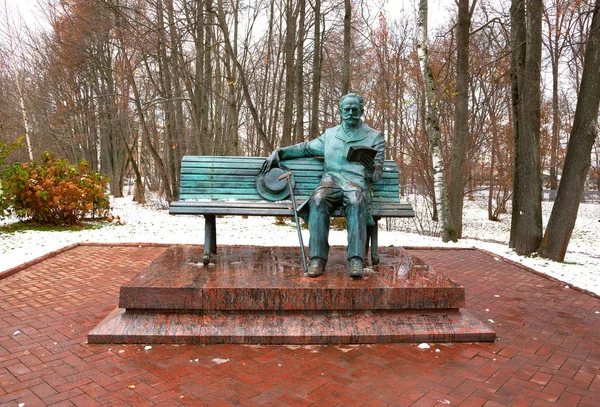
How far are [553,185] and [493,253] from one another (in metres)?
23.0

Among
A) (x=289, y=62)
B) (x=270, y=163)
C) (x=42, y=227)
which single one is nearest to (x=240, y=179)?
(x=270, y=163)

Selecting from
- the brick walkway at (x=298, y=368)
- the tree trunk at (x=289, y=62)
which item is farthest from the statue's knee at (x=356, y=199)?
the tree trunk at (x=289, y=62)

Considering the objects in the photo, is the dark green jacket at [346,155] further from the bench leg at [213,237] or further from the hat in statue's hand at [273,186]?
the bench leg at [213,237]

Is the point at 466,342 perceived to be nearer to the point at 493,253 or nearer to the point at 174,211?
the point at 174,211

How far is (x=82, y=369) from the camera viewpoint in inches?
120

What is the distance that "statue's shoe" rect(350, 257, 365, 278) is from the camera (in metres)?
4.04

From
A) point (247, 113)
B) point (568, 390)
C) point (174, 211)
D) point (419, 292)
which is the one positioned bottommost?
point (568, 390)

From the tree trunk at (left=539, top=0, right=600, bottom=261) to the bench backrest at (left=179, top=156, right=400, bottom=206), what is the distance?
4.03 metres

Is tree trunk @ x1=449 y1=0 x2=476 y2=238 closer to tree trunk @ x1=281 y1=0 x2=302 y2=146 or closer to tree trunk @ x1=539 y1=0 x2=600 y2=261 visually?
tree trunk @ x1=539 y1=0 x2=600 y2=261

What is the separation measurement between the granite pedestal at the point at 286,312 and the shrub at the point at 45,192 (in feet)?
23.0

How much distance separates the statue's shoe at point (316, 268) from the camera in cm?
415

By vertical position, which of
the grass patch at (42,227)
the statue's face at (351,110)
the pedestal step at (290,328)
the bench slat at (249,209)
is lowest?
the pedestal step at (290,328)

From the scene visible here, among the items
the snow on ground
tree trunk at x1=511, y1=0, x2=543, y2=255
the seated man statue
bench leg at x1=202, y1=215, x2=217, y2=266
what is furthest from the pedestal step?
tree trunk at x1=511, y1=0, x2=543, y2=255

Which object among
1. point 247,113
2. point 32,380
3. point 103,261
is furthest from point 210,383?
point 247,113
